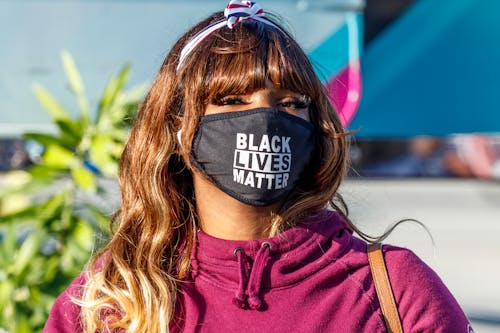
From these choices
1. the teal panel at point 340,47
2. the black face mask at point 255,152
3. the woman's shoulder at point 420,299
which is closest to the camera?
the woman's shoulder at point 420,299

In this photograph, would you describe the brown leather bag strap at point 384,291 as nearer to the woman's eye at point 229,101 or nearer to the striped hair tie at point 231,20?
the woman's eye at point 229,101

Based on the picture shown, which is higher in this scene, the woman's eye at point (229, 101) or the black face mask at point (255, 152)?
the woman's eye at point (229, 101)

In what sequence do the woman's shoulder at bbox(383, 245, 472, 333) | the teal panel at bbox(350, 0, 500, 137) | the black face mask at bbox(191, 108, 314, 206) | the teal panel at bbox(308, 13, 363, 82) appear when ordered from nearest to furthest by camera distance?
the woman's shoulder at bbox(383, 245, 472, 333)
the black face mask at bbox(191, 108, 314, 206)
the teal panel at bbox(308, 13, 363, 82)
the teal panel at bbox(350, 0, 500, 137)

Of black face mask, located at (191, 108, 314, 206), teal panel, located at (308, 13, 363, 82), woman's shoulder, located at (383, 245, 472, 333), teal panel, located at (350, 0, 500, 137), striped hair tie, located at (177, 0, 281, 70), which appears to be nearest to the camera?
woman's shoulder, located at (383, 245, 472, 333)

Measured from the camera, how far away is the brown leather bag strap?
167 cm

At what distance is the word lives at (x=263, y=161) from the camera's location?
5.76 ft

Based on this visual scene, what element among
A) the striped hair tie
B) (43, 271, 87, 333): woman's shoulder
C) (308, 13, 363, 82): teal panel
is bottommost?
(43, 271, 87, 333): woman's shoulder

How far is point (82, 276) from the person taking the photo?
6.33 feet

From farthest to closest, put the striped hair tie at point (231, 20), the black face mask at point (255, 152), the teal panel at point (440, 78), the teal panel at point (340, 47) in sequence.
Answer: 1. the teal panel at point (440, 78)
2. the teal panel at point (340, 47)
3. the striped hair tie at point (231, 20)
4. the black face mask at point (255, 152)

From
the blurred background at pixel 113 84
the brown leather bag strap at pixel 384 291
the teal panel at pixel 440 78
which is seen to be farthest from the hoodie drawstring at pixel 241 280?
the teal panel at pixel 440 78

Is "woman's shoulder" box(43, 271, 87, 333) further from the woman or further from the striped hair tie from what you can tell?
the striped hair tie

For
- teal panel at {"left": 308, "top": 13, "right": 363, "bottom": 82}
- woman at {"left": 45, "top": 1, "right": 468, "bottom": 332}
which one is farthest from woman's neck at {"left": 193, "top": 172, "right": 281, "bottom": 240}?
teal panel at {"left": 308, "top": 13, "right": 363, "bottom": 82}

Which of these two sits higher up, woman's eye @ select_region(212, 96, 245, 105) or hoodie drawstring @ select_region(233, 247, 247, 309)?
woman's eye @ select_region(212, 96, 245, 105)

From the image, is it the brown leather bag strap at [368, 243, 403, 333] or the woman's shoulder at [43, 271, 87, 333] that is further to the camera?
the woman's shoulder at [43, 271, 87, 333]
